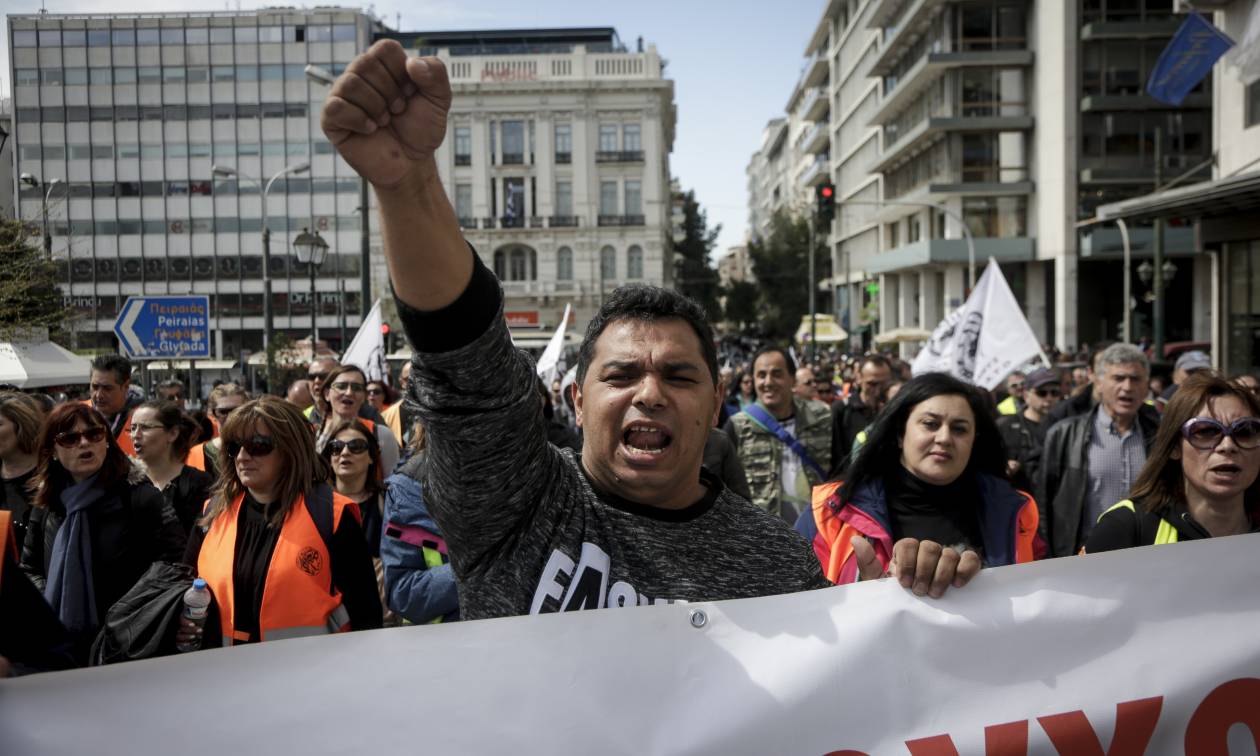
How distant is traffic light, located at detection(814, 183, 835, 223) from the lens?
2000 centimetres

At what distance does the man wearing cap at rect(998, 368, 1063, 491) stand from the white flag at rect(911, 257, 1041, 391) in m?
0.53

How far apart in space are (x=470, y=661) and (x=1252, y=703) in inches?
69.8

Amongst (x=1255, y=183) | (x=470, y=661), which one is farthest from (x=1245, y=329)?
(x=470, y=661)

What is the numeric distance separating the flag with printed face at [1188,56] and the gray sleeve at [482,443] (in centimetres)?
1579

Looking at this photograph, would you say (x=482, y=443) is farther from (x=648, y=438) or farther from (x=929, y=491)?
(x=929, y=491)

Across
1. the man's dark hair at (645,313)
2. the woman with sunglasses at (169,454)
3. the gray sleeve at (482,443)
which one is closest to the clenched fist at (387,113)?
the gray sleeve at (482,443)

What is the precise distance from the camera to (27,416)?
187 inches

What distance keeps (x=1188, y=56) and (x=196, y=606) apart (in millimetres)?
16399

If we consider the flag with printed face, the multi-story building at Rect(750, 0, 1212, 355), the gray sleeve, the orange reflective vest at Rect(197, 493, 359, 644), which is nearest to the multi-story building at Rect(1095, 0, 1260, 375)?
the flag with printed face

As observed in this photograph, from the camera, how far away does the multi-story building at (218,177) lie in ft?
197

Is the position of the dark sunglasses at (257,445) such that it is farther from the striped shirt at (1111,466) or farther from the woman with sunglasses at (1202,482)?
the striped shirt at (1111,466)

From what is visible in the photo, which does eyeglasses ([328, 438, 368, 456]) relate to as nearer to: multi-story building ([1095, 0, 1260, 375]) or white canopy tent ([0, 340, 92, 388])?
white canopy tent ([0, 340, 92, 388])

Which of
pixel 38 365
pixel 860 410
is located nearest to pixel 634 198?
pixel 38 365

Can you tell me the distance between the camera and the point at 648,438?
2004 millimetres
